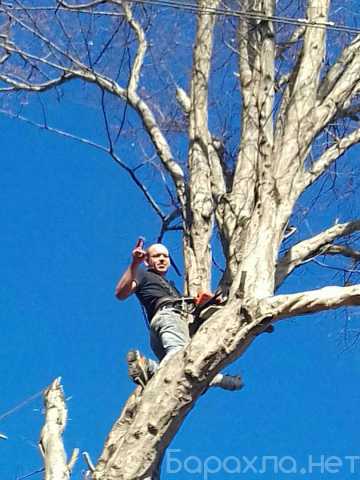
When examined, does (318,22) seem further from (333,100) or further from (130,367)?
(130,367)

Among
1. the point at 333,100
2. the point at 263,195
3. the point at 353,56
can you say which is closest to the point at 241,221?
the point at 263,195

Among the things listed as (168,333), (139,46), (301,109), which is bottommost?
(168,333)

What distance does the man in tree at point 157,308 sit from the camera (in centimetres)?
536

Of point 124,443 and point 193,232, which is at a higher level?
point 193,232

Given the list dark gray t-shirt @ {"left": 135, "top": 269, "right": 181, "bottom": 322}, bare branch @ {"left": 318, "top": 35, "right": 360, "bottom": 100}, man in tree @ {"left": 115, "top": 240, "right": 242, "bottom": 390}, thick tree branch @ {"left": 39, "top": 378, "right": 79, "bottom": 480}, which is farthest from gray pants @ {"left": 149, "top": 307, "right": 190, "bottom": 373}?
bare branch @ {"left": 318, "top": 35, "right": 360, "bottom": 100}

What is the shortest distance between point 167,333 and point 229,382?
43 centimetres

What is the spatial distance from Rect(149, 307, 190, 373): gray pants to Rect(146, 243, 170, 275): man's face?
577mm

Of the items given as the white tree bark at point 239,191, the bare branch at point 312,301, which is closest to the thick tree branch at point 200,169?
the white tree bark at point 239,191

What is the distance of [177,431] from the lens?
5.00 metres

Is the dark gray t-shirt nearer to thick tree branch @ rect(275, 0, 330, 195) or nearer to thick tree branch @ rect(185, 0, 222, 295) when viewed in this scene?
thick tree branch @ rect(185, 0, 222, 295)

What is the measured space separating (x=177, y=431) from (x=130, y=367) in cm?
46

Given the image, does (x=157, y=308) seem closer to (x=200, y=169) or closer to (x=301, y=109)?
(x=200, y=169)

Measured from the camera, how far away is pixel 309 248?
20.8 feet

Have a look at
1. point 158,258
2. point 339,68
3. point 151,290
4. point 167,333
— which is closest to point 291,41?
point 339,68
